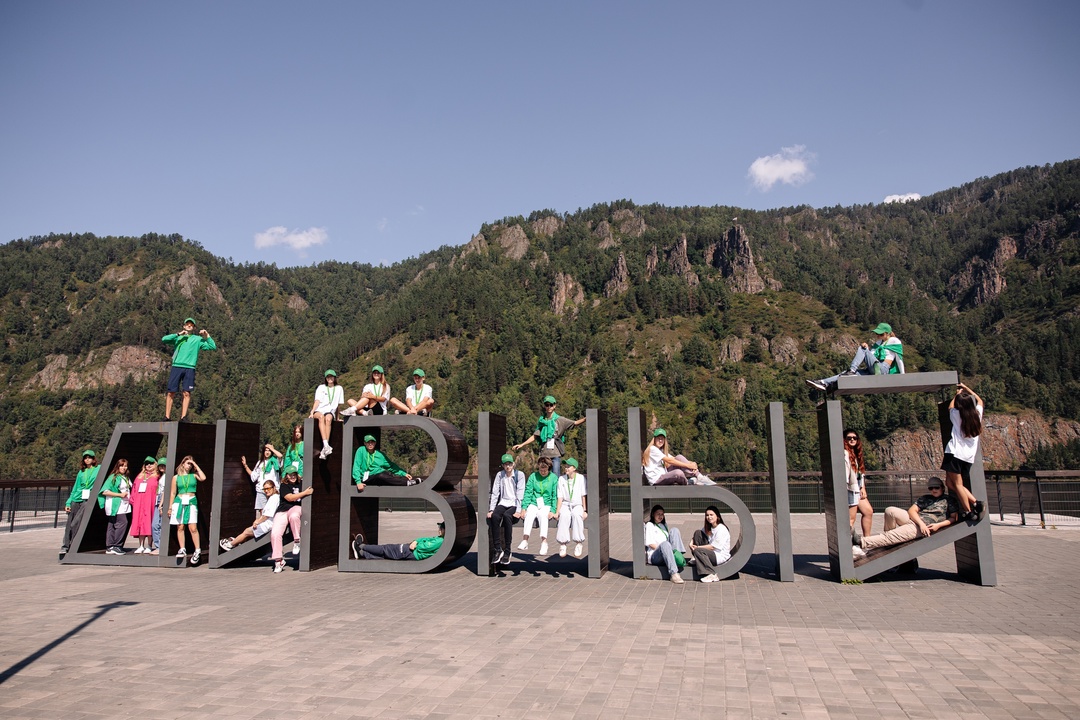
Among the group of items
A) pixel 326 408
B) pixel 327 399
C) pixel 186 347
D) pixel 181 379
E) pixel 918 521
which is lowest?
pixel 918 521

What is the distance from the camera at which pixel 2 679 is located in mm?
5227

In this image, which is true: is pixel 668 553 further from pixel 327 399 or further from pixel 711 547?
pixel 327 399

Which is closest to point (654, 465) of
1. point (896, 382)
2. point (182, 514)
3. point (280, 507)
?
point (896, 382)

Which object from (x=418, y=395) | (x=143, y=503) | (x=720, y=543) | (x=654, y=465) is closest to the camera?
(x=720, y=543)

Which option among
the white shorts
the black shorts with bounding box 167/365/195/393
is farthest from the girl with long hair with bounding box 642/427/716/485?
the black shorts with bounding box 167/365/195/393

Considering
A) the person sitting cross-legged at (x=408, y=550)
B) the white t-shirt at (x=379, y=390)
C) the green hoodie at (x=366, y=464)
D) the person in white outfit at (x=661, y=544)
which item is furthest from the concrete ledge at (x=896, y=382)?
the white t-shirt at (x=379, y=390)

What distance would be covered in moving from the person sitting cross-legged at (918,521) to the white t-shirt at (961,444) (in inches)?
23.7

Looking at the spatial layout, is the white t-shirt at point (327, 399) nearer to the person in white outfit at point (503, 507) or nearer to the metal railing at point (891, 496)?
the person in white outfit at point (503, 507)

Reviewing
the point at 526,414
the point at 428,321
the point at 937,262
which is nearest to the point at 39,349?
the point at 428,321

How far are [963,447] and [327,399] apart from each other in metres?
9.50

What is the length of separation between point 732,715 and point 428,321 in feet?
399

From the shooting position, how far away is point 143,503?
12.2m

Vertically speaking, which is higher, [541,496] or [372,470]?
[372,470]

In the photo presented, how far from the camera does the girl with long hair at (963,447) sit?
8.75m
